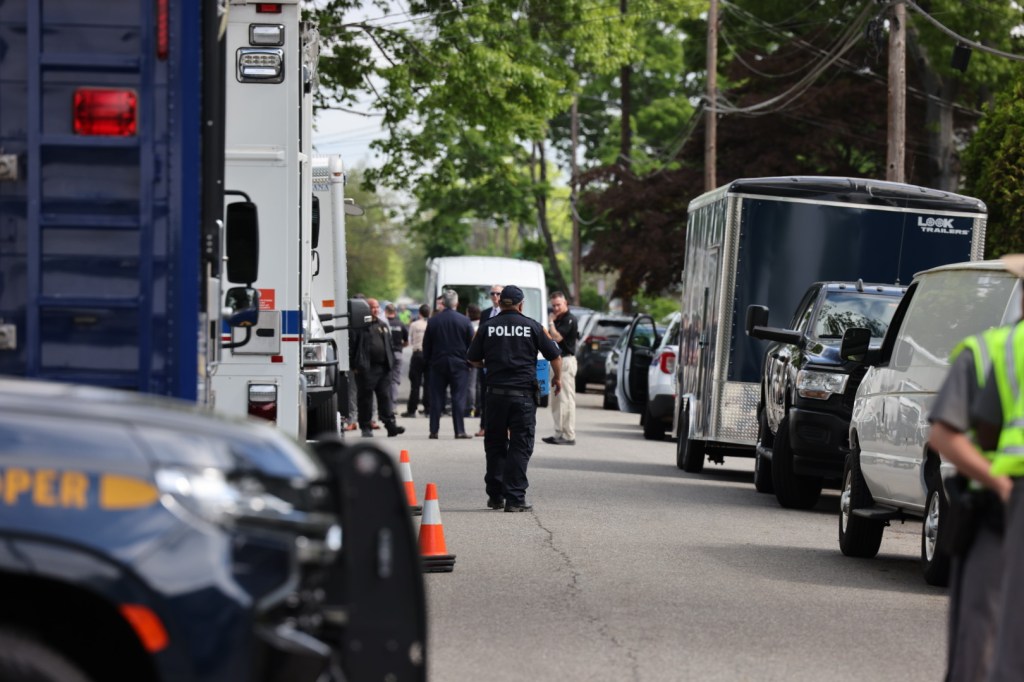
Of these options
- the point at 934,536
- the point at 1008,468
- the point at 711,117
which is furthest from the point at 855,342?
the point at 711,117

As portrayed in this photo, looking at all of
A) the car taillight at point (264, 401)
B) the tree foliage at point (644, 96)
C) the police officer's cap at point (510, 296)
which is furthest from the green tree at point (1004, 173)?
the car taillight at point (264, 401)

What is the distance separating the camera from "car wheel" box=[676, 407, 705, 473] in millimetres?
19656

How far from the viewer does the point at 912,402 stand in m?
11.3

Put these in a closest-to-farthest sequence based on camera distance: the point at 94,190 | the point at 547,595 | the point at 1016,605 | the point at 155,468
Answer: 1. the point at 155,468
2. the point at 1016,605
3. the point at 94,190
4. the point at 547,595

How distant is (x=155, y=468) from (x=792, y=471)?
1182 cm

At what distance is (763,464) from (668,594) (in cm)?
732

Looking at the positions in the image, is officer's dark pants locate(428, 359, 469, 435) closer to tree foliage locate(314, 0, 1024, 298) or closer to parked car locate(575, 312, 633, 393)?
tree foliage locate(314, 0, 1024, 298)

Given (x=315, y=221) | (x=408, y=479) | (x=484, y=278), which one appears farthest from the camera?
(x=484, y=278)

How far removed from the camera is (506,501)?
14.9 m

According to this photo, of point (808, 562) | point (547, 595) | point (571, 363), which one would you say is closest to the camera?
point (547, 595)

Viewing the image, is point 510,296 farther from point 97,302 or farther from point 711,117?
point 711,117

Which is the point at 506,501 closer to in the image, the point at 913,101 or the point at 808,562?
the point at 808,562

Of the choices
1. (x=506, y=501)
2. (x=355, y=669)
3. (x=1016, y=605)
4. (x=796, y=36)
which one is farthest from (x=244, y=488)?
(x=796, y=36)

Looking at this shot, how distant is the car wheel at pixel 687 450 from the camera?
1966 cm
